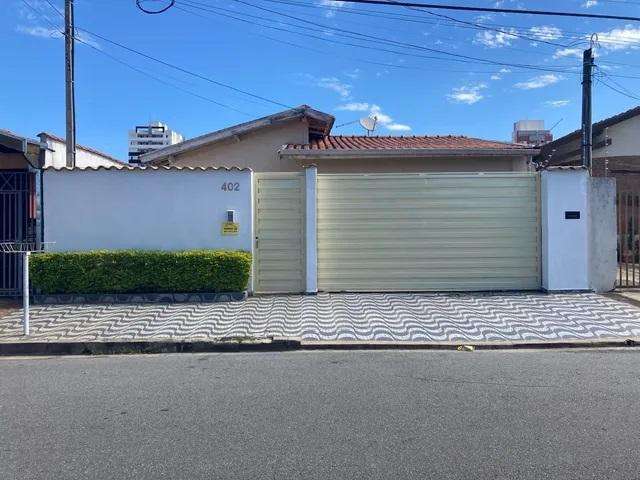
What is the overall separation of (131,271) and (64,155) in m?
6.82

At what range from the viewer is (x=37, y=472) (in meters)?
3.53

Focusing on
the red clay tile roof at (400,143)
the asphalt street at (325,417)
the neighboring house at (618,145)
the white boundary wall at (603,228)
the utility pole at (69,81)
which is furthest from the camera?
the neighboring house at (618,145)

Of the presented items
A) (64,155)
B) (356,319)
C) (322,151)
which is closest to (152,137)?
(64,155)

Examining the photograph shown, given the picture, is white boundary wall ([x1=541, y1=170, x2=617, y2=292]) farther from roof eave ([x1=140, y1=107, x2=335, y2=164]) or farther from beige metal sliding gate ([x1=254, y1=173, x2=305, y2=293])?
roof eave ([x1=140, y1=107, x2=335, y2=164])

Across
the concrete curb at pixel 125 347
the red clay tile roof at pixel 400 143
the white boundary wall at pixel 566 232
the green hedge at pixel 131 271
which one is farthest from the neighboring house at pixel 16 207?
the white boundary wall at pixel 566 232

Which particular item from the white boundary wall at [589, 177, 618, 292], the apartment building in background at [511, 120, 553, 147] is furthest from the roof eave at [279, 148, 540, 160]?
the apartment building in background at [511, 120, 553, 147]

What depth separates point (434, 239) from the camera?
10711mm

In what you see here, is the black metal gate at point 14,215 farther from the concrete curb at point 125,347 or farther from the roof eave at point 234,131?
the roof eave at point 234,131

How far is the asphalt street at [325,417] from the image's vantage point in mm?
3594

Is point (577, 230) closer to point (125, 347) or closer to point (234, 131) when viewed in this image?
point (125, 347)

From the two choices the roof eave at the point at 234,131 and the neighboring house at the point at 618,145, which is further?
the neighboring house at the point at 618,145

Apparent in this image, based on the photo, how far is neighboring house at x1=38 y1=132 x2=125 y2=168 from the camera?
42.8 feet

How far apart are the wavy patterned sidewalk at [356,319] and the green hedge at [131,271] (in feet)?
1.45

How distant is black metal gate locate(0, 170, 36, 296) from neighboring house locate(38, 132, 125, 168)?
1426mm
